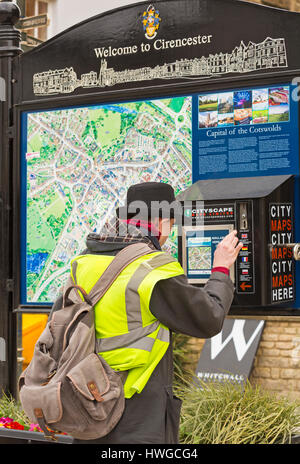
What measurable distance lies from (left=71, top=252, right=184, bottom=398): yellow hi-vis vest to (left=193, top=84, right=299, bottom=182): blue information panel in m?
1.42

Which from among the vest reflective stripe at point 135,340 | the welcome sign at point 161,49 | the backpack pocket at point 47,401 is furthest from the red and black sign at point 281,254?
the backpack pocket at point 47,401

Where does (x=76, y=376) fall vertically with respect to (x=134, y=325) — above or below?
below

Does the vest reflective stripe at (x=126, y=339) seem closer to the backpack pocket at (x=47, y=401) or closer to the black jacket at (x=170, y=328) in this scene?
the black jacket at (x=170, y=328)

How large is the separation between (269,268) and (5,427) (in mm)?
2220

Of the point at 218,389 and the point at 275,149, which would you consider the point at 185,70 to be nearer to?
the point at 275,149

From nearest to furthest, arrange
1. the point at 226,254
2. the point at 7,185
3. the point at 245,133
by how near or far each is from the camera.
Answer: the point at 226,254 → the point at 245,133 → the point at 7,185

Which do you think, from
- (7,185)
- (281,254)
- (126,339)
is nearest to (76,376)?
(126,339)

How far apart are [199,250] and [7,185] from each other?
1.70 metres

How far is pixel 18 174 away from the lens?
18.5 ft

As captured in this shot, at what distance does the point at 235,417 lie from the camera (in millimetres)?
5543

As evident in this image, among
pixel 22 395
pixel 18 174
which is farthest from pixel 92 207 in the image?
pixel 22 395

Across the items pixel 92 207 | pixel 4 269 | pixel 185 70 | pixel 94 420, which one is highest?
pixel 185 70

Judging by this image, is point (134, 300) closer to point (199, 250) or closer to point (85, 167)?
point (199, 250)

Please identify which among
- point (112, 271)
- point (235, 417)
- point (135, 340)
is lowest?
point (235, 417)
